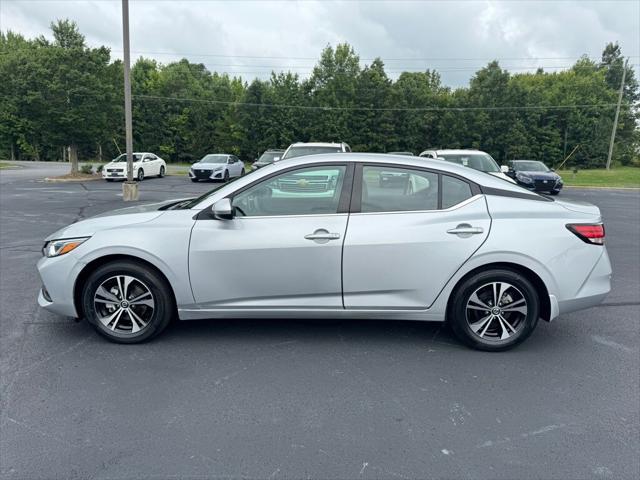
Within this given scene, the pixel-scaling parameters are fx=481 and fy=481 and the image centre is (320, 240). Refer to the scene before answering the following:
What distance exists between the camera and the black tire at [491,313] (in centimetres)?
393

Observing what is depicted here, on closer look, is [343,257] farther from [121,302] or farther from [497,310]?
[121,302]

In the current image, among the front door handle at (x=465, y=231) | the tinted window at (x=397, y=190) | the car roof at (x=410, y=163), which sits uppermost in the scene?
the car roof at (x=410, y=163)

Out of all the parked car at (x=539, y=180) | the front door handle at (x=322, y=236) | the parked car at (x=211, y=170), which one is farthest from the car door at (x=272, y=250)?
the parked car at (x=211, y=170)

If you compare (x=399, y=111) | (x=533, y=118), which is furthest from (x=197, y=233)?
(x=533, y=118)

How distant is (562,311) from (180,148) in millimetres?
57326

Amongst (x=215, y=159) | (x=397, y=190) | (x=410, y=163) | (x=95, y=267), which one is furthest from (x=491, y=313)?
(x=215, y=159)

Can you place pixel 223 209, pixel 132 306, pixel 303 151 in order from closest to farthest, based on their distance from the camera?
1. pixel 223 209
2. pixel 132 306
3. pixel 303 151

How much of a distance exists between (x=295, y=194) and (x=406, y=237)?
1.00 meters

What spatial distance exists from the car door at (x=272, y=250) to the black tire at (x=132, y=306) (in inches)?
12.0

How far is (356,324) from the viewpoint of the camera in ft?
15.3

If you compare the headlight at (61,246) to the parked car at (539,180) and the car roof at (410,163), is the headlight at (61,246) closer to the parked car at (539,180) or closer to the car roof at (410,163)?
the car roof at (410,163)

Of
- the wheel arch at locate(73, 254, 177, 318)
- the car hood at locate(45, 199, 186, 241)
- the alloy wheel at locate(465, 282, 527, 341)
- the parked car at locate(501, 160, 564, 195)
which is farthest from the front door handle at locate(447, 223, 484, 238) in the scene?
the parked car at locate(501, 160, 564, 195)

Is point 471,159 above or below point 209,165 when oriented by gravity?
above

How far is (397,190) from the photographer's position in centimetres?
403
